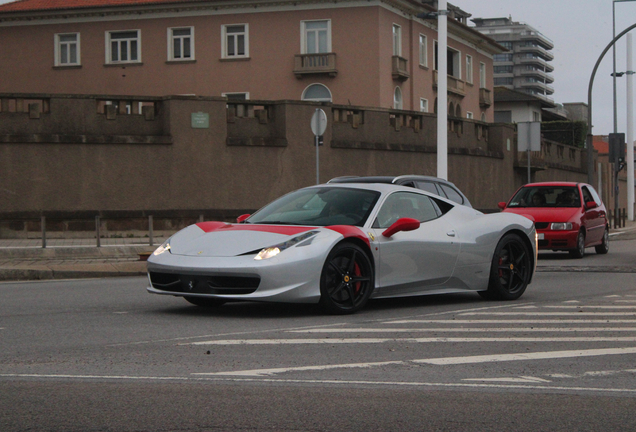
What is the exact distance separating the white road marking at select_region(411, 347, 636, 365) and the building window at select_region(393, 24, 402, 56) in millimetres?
38693

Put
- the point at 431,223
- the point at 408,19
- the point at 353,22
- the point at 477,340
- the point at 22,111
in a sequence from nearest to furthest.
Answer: the point at 477,340 → the point at 431,223 → the point at 22,111 → the point at 353,22 → the point at 408,19

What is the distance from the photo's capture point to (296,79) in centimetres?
4416

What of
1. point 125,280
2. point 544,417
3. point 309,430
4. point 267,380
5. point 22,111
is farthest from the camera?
point 22,111

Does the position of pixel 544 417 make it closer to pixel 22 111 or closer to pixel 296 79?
pixel 22 111

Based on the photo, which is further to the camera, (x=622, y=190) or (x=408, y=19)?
(x=622, y=190)

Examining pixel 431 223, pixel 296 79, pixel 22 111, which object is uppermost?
pixel 296 79

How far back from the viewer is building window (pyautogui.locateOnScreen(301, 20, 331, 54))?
144 feet

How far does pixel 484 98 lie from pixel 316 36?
1708 centimetres

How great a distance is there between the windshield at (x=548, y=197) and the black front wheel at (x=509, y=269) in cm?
953

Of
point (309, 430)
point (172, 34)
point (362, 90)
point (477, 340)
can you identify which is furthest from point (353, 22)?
point (309, 430)

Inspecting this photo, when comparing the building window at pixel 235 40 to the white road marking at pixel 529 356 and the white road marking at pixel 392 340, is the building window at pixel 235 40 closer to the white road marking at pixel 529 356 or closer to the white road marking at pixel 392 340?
the white road marking at pixel 392 340

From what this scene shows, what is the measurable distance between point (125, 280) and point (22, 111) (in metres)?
12.3

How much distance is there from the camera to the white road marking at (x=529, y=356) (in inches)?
261

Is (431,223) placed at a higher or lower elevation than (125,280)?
higher
